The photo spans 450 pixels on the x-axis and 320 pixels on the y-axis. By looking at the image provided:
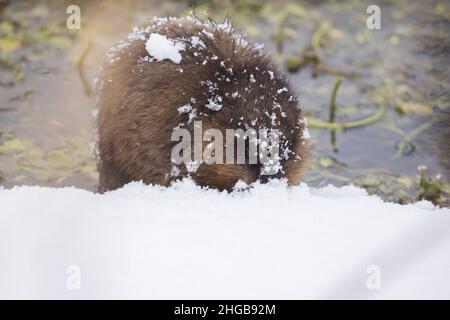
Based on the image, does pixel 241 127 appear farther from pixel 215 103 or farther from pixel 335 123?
pixel 335 123

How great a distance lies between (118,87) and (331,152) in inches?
85.2

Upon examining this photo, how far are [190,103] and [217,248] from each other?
3.04ft

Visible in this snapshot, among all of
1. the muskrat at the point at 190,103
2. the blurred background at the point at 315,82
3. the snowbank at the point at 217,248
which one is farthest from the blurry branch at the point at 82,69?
the snowbank at the point at 217,248

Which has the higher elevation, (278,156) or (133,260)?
(278,156)

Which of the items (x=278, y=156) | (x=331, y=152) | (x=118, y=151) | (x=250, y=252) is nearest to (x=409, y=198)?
(x=331, y=152)

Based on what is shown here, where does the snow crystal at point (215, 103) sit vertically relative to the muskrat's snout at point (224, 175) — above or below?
above

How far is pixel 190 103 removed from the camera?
3.15m

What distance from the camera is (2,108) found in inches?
213

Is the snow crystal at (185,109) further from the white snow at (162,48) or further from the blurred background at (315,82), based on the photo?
the blurred background at (315,82)

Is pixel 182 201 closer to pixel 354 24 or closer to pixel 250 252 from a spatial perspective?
pixel 250 252

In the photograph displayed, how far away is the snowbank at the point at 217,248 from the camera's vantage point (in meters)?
2.29

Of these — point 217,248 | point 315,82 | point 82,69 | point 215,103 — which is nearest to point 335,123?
point 315,82

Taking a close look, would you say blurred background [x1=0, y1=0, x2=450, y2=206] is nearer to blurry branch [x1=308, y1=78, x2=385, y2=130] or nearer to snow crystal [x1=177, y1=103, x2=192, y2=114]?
blurry branch [x1=308, y1=78, x2=385, y2=130]
